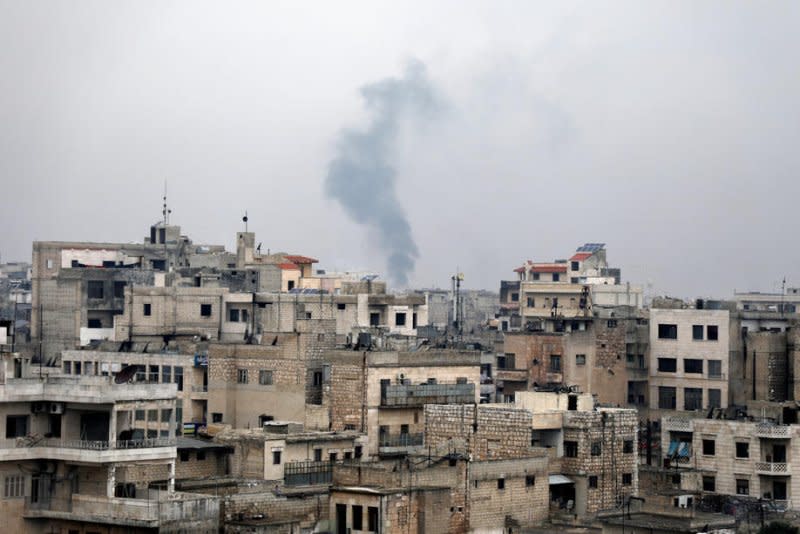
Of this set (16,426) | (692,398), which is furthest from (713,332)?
(16,426)

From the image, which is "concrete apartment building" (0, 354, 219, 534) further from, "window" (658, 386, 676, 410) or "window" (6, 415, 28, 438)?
"window" (658, 386, 676, 410)

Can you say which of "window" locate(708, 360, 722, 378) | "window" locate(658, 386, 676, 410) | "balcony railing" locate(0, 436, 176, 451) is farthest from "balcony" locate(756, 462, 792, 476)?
"balcony railing" locate(0, 436, 176, 451)

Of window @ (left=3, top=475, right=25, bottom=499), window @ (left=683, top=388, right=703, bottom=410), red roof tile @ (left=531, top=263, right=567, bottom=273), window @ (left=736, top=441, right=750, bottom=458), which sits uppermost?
red roof tile @ (left=531, top=263, right=567, bottom=273)

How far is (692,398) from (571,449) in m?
19.1

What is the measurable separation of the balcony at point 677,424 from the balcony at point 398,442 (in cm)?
926

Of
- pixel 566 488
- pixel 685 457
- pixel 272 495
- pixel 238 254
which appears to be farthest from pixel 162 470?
pixel 238 254

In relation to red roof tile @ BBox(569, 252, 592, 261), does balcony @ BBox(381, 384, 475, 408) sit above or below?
below

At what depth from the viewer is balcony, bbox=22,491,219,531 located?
48.4 m

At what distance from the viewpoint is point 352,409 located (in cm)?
6375

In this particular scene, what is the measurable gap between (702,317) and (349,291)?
16.1m

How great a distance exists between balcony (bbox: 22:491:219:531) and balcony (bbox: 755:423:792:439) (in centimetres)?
2175

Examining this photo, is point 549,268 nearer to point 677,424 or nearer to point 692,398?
point 692,398

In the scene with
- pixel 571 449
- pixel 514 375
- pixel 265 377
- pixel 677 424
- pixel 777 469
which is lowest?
pixel 777 469

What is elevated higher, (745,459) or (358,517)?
(745,459)
